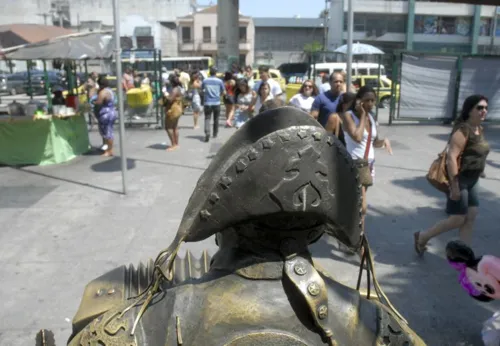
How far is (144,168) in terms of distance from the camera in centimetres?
918

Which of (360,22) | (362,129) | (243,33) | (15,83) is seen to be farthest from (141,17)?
(362,129)

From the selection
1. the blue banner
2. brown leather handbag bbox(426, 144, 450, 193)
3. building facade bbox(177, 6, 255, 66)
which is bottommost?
brown leather handbag bbox(426, 144, 450, 193)

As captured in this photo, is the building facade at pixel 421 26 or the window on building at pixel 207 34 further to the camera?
the window on building at pixel 207 34

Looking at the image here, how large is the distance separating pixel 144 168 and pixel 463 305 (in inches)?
244

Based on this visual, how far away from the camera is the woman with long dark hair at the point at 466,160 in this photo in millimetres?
4766

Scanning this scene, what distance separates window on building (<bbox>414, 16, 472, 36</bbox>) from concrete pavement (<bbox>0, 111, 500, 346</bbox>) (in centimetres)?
4271

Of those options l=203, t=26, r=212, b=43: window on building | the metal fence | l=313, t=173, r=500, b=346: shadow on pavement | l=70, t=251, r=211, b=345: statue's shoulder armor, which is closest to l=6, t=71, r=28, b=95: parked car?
the metal fence

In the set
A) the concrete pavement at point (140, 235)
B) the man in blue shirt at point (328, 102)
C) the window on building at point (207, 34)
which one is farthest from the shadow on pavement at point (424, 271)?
the window on building at point (207, 34)

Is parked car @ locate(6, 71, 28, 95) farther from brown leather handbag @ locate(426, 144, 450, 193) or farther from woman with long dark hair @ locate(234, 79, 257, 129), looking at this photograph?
brown leather handbag @ locate(426, 144, 450, 193)

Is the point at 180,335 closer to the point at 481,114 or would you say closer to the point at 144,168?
the point at 481,114

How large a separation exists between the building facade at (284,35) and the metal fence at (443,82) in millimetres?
47734

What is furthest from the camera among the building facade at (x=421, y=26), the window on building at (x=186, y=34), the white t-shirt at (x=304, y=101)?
the window on building at (x=186, y=34)

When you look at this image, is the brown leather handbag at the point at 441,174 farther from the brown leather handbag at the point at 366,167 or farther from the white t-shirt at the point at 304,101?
the white t-shirt at the point at 304,101

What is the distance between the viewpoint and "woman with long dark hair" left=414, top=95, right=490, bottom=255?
15.6ft
